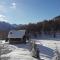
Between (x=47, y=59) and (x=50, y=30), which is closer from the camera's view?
(x=47, y=59)

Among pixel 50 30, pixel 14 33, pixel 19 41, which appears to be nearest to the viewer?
pixel 19 41

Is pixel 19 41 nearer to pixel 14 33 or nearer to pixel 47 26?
pixel 14 33

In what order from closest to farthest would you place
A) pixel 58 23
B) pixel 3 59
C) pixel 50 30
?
pixel 3 59 < pixel 50 30 < pixel 58 23

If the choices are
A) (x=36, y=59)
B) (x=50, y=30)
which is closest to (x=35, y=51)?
(x=36, y=59)

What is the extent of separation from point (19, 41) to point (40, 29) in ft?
127

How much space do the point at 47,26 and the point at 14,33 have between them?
38071 mm

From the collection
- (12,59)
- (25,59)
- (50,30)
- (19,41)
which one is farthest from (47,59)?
(50,30)

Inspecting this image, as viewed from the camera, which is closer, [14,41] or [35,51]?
[35,51]

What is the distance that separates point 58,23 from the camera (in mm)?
74500

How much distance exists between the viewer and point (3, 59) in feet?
52.0

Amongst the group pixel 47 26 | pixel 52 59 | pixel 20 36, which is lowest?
pixel 52 59

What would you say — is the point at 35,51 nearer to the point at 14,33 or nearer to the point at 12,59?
the point at 12,59

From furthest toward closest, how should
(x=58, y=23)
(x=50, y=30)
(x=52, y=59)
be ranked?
(x=58, y=23), (x=50, y=30), (x=52, y=59)

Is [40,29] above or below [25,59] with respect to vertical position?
above
